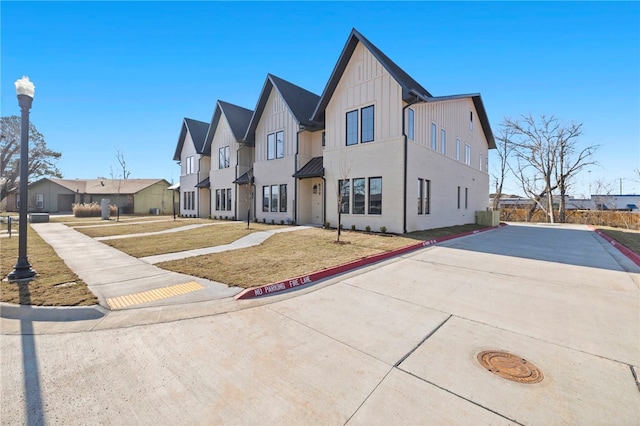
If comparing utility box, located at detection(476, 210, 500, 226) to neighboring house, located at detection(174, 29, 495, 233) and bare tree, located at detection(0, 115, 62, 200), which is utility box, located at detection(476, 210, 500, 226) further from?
bare tree, located at detection(0, 115, 62, 200)

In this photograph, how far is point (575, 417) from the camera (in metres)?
2.51

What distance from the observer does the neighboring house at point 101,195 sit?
40375 millimetres

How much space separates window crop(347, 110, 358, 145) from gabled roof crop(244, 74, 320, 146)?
9.70 feet

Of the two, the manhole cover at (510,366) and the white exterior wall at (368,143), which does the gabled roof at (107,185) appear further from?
the manhole cover at (510,366)

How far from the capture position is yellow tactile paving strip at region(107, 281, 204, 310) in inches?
202

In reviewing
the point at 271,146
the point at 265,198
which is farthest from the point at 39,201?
the point at 271,146

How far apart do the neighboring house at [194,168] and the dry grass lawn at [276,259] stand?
65.7ft

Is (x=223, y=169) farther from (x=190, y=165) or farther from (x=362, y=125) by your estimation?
(x=362, y=125)

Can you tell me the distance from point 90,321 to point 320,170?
14333 mm

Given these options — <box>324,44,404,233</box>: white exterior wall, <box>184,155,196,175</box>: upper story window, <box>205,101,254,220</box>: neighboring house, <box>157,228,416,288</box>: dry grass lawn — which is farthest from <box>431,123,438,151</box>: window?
<box>184,155,196,175</box>: upper story window

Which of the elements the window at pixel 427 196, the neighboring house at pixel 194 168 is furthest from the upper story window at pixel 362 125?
the neighboring house at pixel 194 168

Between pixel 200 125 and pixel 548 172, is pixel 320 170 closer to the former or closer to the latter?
pixel 200 125

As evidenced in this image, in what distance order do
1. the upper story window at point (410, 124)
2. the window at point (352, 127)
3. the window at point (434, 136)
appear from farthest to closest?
1. the window at point (434, 136)
2. the window at point (352, 127)
3. the upper story window at point (410, 124)

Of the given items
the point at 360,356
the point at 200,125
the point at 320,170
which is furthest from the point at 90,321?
the point at 200,125
